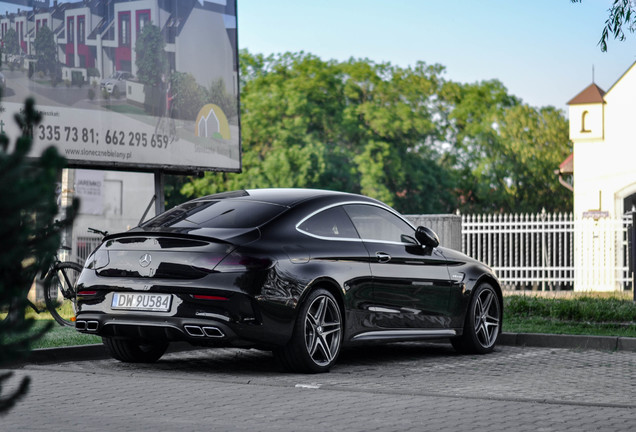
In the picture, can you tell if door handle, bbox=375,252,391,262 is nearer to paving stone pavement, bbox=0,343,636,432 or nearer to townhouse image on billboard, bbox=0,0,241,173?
paving stone pavement, bbox=0,343,636,432

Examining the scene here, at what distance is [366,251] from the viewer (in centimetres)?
941

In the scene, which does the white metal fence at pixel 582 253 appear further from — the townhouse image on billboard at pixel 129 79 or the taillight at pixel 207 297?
the taillight at pixel 207 297

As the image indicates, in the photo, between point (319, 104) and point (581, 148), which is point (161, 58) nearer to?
point (581, 148)

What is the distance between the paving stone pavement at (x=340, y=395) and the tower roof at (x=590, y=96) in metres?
23.4

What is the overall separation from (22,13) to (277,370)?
737 cm

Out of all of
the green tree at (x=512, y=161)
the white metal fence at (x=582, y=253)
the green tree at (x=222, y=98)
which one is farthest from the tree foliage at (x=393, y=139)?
the green tree at (x=222, y=98)

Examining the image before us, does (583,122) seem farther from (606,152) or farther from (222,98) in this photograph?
(222,98)

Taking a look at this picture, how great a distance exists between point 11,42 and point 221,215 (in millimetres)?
6325

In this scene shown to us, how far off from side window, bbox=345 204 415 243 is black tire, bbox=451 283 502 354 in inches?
44.0

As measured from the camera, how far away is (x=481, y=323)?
10891 mm

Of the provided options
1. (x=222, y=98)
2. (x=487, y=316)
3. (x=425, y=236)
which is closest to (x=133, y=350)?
(x=425, y=236)

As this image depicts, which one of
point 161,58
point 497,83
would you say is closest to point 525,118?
point 497,83

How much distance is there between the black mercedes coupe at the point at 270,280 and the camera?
8.20 metres

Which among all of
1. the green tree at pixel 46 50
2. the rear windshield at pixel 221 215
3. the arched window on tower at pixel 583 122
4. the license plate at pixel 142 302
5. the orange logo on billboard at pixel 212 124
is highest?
the arched window on tower at pixel 583 122
